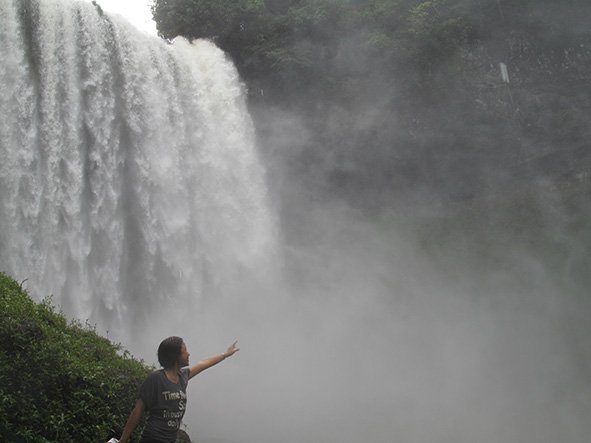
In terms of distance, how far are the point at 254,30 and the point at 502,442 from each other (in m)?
13.2

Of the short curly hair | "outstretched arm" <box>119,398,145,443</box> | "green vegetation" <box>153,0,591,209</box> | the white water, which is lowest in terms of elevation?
"outstretched arm" <box>119,398,145,443</box>

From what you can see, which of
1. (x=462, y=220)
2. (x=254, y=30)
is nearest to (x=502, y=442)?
(x=462, y=220)

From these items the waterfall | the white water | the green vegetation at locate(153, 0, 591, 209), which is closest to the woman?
the white water

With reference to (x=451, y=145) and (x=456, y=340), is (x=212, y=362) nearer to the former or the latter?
(x=456, y=340)

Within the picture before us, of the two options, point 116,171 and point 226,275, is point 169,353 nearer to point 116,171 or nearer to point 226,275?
point 116,171

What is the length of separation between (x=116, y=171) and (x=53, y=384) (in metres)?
7.76

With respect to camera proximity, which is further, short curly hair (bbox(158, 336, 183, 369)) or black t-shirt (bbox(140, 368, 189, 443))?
short curly hair (bbox(158, 336, 183, 369))

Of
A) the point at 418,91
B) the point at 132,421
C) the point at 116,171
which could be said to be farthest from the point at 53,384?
the point at 418,91

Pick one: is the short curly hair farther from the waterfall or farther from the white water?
the waterfall

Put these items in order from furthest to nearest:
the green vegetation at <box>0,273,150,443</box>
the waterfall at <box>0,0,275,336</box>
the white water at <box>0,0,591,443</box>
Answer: the white water at <box>0,0,591,443</box>
the waterfall at <box>0,0,275,336</box>
the green vegetation at <box>0,273,150,443</box>

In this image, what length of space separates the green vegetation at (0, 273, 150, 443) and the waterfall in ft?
18.0

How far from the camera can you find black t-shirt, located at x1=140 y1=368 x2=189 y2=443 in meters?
3.58

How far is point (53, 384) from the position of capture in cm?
487

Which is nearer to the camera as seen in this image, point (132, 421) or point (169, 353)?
point (132, 421)
